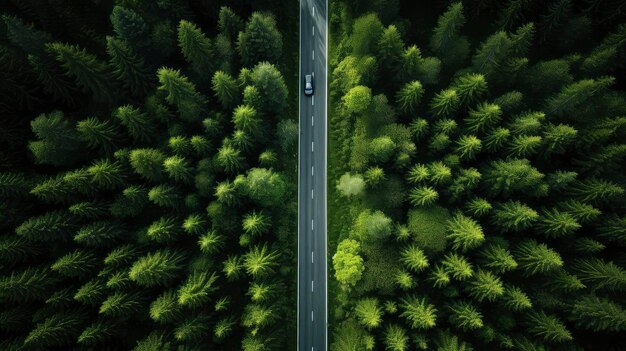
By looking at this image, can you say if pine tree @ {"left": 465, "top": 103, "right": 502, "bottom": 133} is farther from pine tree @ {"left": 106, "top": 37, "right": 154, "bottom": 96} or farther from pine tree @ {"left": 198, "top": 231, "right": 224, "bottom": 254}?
pine tree @ {"left": 106, "top": 37, "right": 154, "bottom": 96}

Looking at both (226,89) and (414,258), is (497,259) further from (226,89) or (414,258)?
(226,89)

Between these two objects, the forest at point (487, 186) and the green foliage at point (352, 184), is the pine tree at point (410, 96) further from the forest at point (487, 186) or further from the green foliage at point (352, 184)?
the green foliage at point (352, 184)

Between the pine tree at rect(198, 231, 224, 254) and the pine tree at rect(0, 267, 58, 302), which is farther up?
the pine tree at rect(198, 231, 224, 254)

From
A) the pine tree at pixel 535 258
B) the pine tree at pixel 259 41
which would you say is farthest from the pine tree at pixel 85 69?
the pine tree at pixel 535 258

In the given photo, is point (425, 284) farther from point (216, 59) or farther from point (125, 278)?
point (216, 59)

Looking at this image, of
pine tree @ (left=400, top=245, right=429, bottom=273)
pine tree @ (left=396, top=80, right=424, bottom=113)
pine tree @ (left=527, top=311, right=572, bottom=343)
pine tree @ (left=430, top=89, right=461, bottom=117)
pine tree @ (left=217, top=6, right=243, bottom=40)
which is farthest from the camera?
pine tree @ (left=217, top=6, right=243, bottom=40)

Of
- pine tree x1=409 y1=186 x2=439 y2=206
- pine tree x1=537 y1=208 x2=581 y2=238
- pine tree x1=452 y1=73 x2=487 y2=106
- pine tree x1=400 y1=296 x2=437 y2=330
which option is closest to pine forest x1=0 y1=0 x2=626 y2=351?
pine tree x1=400 y1=296 x2=437 y2=330
